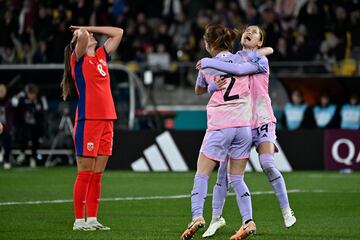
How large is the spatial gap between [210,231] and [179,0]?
66.1ft

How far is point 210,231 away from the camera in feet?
39.4

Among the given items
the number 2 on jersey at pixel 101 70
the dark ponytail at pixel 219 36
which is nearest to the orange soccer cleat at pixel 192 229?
the dark ponytail at pixel 219 36

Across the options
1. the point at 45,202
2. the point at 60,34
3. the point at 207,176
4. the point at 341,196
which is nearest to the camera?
the point at 207,176

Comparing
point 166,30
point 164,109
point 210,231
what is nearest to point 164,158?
point 164,109

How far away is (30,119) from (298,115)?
6.50 metres

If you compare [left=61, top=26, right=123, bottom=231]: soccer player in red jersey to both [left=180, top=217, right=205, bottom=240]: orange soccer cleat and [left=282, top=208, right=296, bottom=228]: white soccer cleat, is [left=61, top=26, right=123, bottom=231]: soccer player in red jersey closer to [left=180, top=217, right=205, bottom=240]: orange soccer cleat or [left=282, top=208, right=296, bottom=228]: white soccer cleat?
[left=180, top=217, right=205, bottom=240]: orange soccer cleat

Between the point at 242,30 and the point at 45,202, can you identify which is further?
the point at 45,202

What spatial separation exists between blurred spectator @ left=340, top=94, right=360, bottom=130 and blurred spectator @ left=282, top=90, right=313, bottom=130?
78 centimetres

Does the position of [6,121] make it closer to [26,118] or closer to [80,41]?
[26,118]

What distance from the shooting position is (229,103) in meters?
11.5

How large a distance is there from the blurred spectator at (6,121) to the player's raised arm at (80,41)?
13.0 metres

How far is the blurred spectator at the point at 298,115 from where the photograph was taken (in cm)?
2552

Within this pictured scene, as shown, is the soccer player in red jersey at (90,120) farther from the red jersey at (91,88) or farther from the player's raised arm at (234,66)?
the player's raised arm at (234,66)

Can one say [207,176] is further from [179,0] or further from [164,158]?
[179,0]
